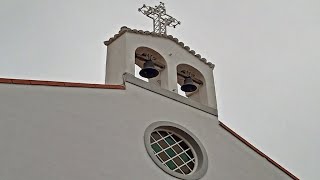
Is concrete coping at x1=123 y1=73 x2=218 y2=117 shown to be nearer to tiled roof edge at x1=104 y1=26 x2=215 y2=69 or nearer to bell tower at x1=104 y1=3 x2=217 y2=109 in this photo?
bell tower at x1=104 y1=3 x2=217 y2=109

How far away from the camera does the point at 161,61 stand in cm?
867

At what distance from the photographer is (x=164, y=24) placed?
9539 mm

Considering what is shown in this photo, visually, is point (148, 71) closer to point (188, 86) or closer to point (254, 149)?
point (188, 86)

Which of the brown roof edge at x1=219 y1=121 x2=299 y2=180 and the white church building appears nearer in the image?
the white church building

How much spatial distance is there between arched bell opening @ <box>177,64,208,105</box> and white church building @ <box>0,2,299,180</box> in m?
0.02

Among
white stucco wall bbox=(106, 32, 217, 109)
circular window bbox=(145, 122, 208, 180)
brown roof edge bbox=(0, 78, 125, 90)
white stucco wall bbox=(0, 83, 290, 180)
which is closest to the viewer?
white stucco wall bbox=(0, 83, 290, 180)

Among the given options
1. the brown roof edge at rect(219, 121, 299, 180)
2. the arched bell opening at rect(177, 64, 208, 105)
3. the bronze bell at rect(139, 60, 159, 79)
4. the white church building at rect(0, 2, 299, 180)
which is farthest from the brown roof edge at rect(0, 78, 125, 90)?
the brown roof edge at rect(219, 121, 299, 180)

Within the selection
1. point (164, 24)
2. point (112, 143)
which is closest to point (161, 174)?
point (112, 143)

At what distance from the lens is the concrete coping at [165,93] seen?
7552 millimetres

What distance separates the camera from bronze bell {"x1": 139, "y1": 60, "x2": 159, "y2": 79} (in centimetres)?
816

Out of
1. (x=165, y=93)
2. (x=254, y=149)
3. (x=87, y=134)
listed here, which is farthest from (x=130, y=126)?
(x=254, y=149)

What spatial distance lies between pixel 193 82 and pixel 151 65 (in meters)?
1.24

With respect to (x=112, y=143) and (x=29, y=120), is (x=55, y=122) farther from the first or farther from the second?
(x=112, y=143)

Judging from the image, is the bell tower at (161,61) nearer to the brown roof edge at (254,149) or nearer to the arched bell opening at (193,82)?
the arched bell opening at (193,82)
